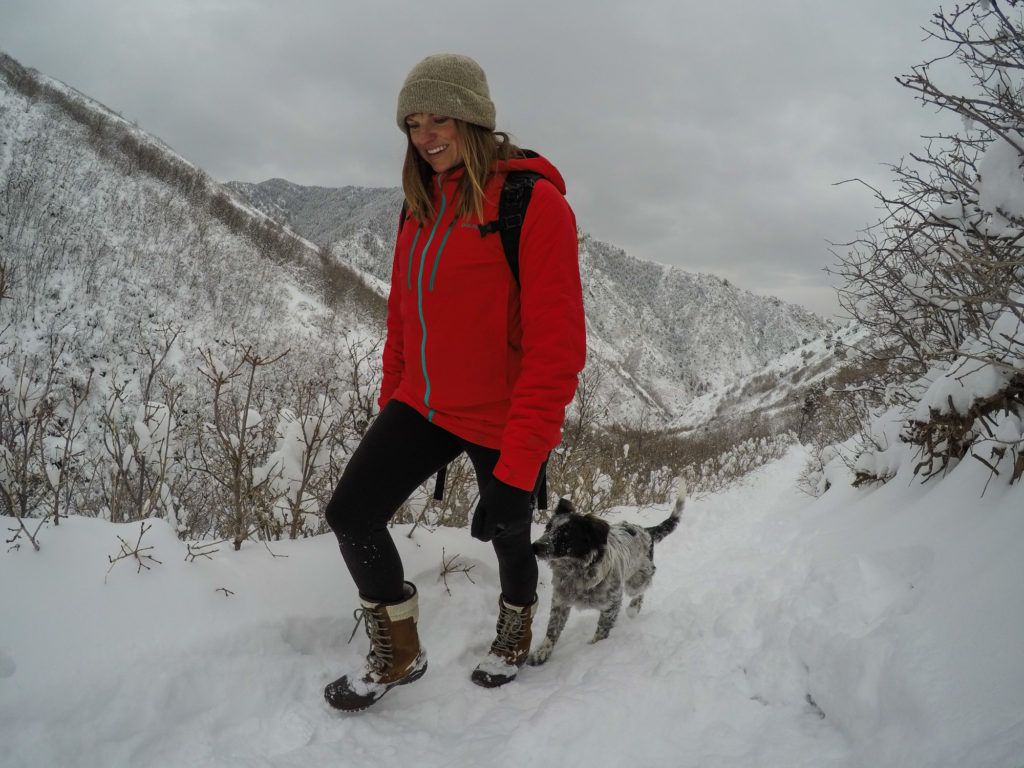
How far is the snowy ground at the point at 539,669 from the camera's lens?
1.44m

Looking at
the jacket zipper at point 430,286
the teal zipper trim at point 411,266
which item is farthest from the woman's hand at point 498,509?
the teal zipper trim at point 411,266

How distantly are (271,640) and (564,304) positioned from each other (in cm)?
190

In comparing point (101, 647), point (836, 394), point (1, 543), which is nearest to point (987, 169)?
point (101, 647)

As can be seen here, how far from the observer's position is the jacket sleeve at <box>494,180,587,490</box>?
5.49 feet

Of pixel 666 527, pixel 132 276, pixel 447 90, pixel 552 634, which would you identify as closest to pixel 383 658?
pixel 552 634

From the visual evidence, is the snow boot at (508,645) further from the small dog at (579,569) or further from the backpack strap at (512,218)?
the backpack strap at (512,218)

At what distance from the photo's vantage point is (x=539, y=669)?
7.89 ft

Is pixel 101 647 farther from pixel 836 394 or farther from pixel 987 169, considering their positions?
pixel 836 394

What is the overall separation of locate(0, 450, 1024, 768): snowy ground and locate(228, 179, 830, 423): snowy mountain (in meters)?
78.4

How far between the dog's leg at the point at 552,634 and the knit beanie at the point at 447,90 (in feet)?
7.73

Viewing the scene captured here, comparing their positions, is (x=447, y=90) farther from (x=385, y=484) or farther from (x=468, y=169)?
(x=385, y=484)

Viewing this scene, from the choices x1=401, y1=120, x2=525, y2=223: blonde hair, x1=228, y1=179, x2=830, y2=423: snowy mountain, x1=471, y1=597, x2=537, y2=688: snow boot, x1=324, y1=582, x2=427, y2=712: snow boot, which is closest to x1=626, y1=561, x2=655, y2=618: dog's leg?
x1=471, y1=597, x2=537, y2=688: snow boot

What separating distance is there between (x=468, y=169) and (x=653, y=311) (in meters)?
147

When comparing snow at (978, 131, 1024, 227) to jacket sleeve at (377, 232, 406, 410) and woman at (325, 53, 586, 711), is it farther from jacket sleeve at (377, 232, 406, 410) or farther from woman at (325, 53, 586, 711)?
jacket sleeve at (377, 232, 406, 410)
